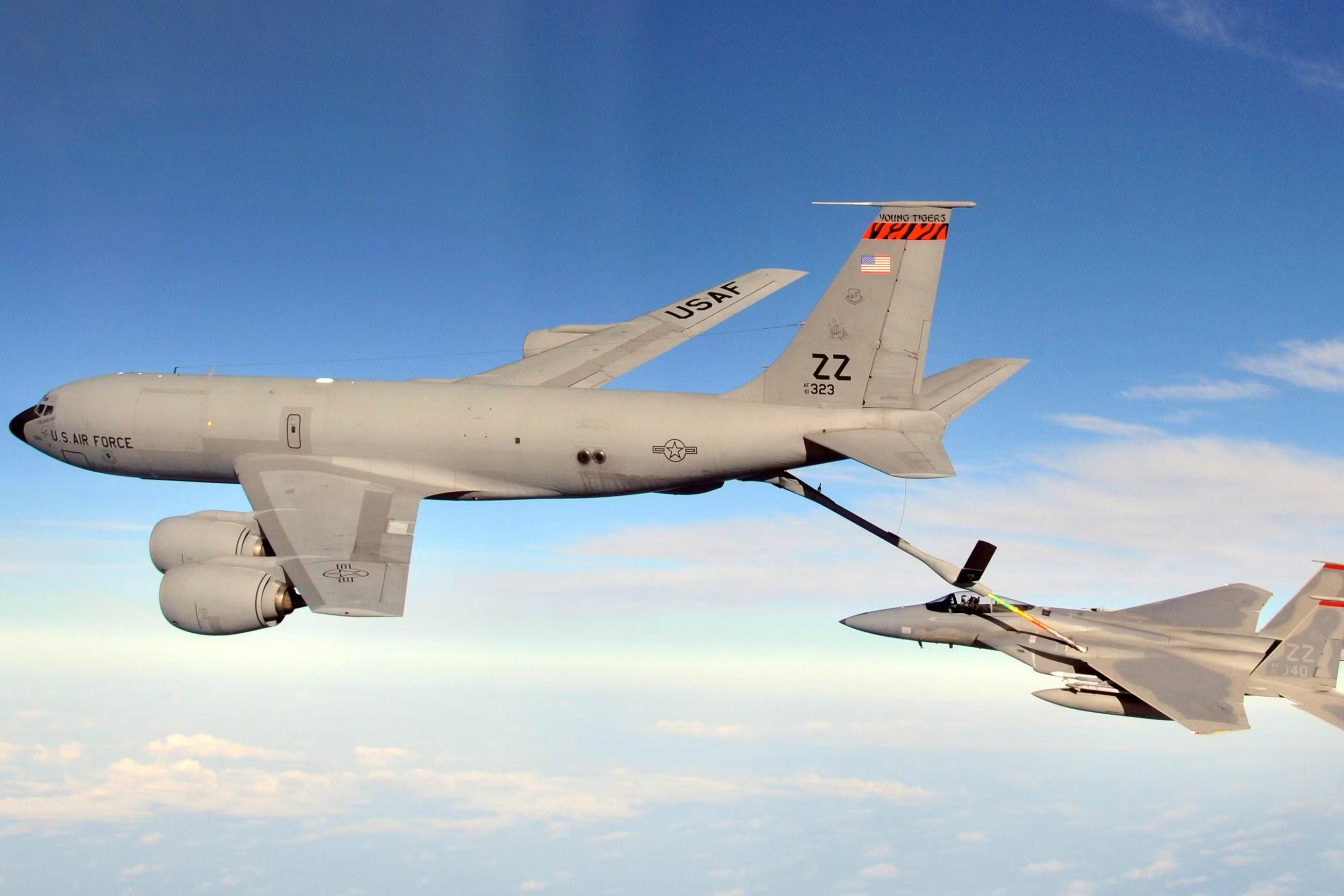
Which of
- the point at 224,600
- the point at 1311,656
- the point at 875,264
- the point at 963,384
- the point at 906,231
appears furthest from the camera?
A: the point at 1311,656

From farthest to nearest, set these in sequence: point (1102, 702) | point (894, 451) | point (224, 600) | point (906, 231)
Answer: point (1102, 702) < point (906, 231) < point (894, 451) < point (224, 600)

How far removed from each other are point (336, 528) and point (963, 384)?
502 inches

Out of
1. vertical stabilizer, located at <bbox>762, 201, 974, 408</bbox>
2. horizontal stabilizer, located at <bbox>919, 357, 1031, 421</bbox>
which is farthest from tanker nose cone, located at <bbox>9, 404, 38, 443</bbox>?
horizontal stabilizer, located at <bbox>919, 357, 1031, 421</bbox>

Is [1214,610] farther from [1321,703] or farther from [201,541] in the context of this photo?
[201,541]

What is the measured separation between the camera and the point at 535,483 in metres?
18.2

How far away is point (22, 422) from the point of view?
20219 mm

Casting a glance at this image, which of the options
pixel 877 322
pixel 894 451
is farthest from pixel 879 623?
pixel 877 322

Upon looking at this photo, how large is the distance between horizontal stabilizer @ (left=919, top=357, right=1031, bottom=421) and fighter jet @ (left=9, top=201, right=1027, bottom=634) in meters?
0.05

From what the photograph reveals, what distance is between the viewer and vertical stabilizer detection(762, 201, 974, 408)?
15977 mm

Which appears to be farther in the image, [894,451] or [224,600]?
[894,451]

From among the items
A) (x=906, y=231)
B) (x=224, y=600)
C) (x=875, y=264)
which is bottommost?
(x=224, y=600)

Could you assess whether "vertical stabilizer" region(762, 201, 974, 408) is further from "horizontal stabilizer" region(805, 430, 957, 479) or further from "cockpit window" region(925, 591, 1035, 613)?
"cockpit window" region(925, 591, 1035, 613)

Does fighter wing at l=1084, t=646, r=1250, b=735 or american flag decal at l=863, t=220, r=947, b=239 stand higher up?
american flag decal at l=863, t=220, r=947, b=239

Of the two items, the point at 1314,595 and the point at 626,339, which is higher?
the point at 626,339
